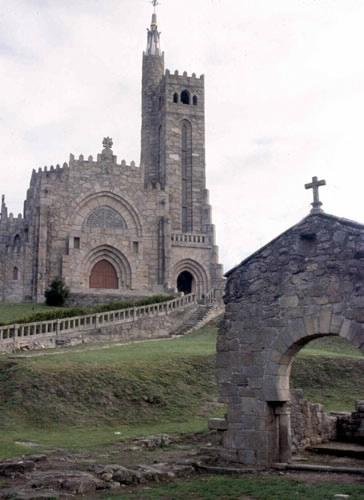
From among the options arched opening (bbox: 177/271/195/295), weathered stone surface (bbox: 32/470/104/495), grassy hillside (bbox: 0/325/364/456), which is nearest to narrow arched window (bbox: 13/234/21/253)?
arched opening (bbox: 177/271/195/295)

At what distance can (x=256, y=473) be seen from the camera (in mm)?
11773

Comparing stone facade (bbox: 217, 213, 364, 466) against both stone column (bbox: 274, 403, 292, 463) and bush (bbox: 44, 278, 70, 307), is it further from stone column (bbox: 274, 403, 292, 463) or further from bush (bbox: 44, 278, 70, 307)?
bush (bbox: 44, 278, 70, 307)

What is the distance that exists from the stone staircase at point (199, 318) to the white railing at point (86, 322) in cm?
88

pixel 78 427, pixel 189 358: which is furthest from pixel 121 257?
pixel 78 427

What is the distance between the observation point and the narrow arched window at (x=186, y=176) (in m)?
52.1

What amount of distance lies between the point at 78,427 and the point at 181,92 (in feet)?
136

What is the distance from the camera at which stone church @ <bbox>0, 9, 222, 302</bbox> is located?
4506 cm

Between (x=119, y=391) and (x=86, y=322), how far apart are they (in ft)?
38.3

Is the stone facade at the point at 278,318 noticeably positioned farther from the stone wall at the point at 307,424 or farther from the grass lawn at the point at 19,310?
the grass lawn at the point at 19,310

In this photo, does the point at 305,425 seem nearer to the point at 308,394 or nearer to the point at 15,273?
the point at 308,394

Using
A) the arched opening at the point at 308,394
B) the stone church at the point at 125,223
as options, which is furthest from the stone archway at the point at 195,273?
the arched opening at the point at 308,394

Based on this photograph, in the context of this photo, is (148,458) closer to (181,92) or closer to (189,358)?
(189,358)

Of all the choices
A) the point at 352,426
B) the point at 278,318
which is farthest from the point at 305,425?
the point at 278,318

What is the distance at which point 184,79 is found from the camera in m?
54.2
